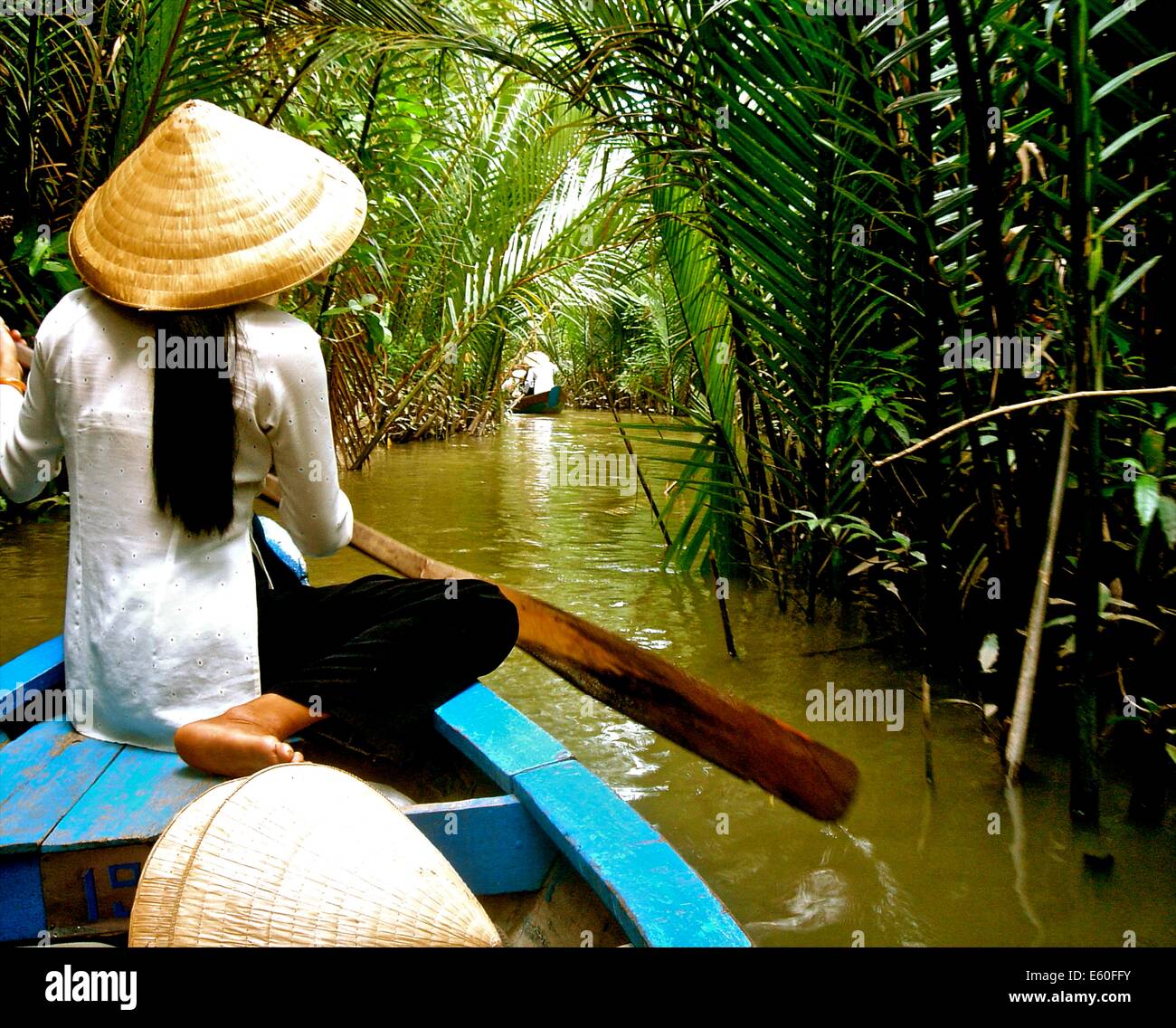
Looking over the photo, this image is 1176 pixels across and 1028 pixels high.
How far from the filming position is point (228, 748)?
135 cm

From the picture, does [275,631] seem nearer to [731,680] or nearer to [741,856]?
[741,856]

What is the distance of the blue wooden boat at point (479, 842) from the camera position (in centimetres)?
115

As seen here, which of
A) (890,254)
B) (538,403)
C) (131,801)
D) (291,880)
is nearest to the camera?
(291,880)

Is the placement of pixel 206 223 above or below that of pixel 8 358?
above

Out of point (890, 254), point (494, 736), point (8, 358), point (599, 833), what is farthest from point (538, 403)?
point (599, 833)

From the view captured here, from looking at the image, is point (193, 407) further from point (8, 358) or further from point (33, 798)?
point (33, 798)

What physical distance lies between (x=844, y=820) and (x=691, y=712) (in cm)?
52

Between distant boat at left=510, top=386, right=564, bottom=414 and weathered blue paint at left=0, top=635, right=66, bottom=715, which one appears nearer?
weathered blue paint at left=0, top=635, right=66, bottom=715

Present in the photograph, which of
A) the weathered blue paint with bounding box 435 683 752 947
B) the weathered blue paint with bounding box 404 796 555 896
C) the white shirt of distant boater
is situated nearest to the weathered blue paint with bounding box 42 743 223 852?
the weathered blue paint with bounding box 404 796 555 896

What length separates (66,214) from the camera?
13.1 ft

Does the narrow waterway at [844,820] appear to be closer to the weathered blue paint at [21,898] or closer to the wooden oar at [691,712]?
the wooden oar at [691,712]

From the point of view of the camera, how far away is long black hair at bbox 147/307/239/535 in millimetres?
1422

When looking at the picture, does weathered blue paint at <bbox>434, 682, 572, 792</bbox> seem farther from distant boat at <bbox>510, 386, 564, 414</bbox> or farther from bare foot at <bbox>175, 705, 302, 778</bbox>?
distant boat at <bbox>510, 386, 564, 414</bbox>

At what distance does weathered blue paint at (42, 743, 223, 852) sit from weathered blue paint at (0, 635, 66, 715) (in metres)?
0.35
